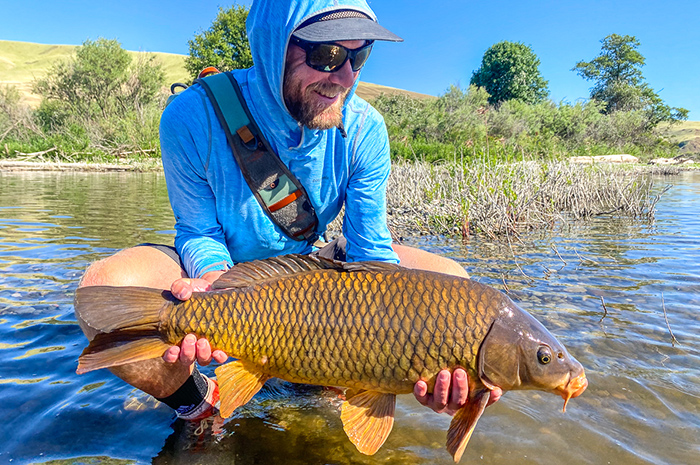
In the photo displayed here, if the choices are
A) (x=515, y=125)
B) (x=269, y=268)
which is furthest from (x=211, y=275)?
(x=515, y=125)

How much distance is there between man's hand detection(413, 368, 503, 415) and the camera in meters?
1.61

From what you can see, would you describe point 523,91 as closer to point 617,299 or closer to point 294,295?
point 617,299

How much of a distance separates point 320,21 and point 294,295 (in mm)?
1300

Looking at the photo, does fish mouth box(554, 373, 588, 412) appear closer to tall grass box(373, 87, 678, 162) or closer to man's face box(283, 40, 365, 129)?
man's face box(283, 40, 365, 129)

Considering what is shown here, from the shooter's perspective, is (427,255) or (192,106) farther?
(427,255)

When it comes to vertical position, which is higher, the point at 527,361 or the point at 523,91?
the point at 523,91

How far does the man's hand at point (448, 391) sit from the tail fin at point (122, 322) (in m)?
0.94

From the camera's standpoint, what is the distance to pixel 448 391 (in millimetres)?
1650

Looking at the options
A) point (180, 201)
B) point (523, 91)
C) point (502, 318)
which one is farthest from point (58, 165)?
point (523, 91)

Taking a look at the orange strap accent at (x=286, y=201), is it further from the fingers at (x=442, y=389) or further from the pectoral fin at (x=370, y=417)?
the fingers at (x=442, y=389)

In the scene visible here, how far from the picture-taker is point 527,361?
1.61 metres

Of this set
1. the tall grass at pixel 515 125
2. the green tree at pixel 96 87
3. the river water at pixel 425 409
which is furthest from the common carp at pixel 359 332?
the green tree at pixel 96 87

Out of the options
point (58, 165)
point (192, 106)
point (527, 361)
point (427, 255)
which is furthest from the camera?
point (58, 165)

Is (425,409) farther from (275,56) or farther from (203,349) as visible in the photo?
(275,56)
